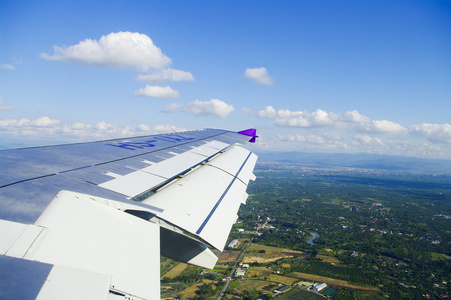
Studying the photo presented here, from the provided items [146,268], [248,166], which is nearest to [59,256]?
[146,268]

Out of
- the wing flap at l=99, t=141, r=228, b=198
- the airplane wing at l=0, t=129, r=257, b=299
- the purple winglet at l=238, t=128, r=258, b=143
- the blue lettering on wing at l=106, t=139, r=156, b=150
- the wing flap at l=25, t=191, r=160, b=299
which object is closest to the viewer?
the airplane wing at l=0, t=129, r=257, b=299

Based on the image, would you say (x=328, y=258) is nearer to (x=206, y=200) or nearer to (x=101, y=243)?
(x=206, y=200)

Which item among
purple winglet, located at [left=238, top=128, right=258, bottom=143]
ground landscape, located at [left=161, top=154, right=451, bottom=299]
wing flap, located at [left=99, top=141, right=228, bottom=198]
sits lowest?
ground landscape, located at [left=161, top=154, right=451, bottom=299]

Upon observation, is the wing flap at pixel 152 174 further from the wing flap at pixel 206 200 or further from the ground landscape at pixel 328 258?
the ground landscape at pixel 328 258

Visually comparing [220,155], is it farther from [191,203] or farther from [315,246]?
[315,246]

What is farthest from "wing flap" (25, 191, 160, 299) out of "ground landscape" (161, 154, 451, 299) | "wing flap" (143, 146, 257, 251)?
"ground landscape" (161, 154, 451, 299)

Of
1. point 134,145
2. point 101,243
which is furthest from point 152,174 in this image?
point 134,145

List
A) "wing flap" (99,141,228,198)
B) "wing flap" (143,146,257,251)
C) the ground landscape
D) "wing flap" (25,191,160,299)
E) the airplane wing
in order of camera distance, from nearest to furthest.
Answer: the airplane wing → "wing flap" (25,191,160,299) → "wing flap" (143,146,257,251) → "wing flap" (99,141,228,198) → the ground landscape

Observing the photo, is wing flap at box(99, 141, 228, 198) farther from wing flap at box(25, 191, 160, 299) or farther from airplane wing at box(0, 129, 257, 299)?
wing flap at box(25, 191, 160, 299)
